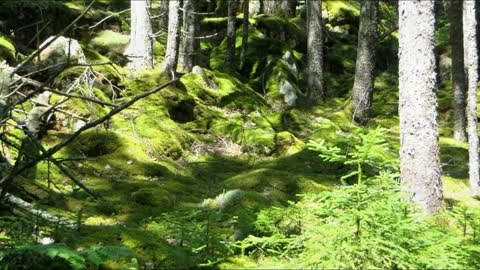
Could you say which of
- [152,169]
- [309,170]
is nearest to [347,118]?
[309,170]

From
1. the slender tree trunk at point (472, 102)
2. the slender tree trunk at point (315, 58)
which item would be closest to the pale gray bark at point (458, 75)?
the slender tree trunk at point (472, 102)

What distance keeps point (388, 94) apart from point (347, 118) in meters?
6.46

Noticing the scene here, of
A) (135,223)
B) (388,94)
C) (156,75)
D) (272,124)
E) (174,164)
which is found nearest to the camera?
(135,223)

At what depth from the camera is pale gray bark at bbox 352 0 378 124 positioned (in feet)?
45.2

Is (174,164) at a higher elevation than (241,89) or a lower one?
lower

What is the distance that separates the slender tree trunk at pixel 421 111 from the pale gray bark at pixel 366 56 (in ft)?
26.8

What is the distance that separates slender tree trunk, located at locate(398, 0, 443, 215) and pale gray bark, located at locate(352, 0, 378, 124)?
8156 mm

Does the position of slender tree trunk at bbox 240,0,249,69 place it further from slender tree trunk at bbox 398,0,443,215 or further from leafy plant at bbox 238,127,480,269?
leafy plant at bbox 238,127,480,269

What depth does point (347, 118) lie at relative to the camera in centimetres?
1413

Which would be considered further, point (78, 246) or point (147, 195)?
point (147, 195)

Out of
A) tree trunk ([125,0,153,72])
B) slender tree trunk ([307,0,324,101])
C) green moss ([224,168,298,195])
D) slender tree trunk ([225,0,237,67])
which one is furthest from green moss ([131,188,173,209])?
slender tree trunk ([225,0,237,67])

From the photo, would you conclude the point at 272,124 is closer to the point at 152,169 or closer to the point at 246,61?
the point at 152,169

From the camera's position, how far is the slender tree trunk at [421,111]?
5676mm

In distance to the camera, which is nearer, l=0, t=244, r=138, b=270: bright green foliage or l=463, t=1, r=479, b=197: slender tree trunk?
l=0, t=244, r=138, b=270: bright green foliage
